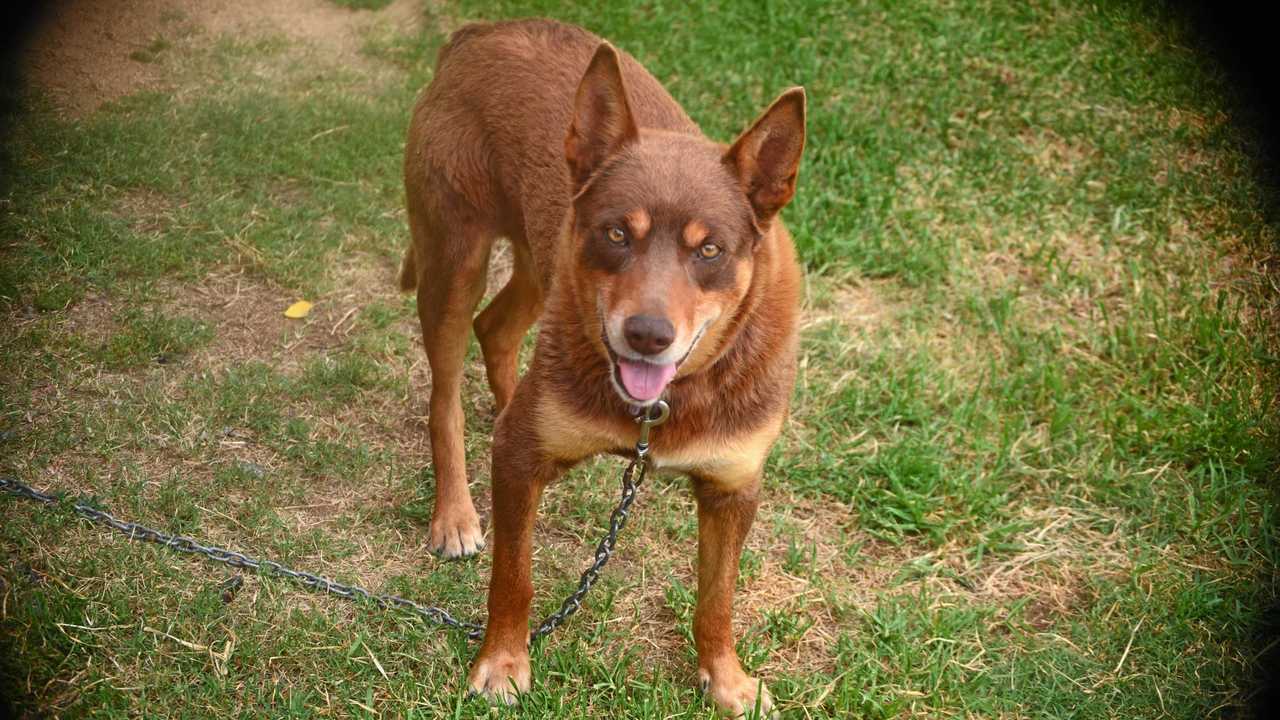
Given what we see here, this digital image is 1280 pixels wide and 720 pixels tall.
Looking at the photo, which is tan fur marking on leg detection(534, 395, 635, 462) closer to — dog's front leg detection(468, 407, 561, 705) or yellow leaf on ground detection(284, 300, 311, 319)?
dog's front leg detection(468, 407, 561, 705)

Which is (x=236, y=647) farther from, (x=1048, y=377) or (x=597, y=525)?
(x=1048, y=377)

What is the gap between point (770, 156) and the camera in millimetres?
3270

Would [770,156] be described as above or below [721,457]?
above

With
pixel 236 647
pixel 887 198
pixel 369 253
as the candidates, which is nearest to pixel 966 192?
pixel 887 198

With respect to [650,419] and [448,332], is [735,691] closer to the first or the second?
[650,419]

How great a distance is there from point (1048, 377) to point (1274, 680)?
1.78 metres

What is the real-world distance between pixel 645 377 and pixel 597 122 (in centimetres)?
88

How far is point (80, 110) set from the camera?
6473mm

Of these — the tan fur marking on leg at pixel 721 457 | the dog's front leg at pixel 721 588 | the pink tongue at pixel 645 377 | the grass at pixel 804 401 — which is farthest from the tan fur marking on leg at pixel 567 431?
the grass at pixel 804 401

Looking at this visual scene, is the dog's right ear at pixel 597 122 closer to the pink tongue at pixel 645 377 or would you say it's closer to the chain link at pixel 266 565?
the pink tongue at pixel 645 377

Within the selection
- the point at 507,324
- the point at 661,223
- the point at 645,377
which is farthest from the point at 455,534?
the point at 661,223

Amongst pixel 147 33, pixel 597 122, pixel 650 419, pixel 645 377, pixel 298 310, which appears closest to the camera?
pixel 645 377

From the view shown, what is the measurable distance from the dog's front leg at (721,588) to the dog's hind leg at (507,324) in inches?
52.7

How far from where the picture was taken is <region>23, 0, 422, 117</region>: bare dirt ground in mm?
6746
